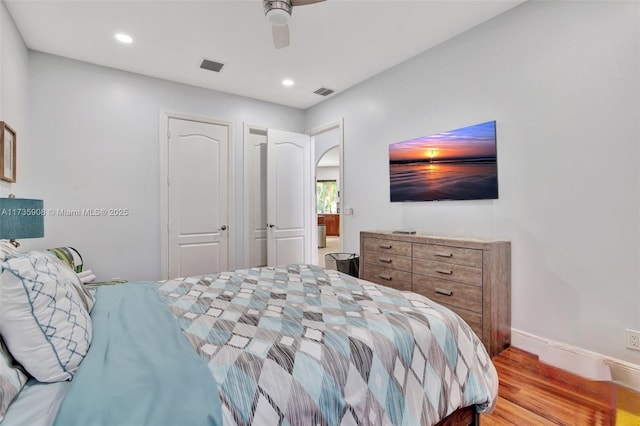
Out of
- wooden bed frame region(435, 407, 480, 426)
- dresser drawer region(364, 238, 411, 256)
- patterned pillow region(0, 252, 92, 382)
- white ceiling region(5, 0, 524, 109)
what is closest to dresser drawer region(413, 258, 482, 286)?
dresser drawer region(364, 238, 411, 256)

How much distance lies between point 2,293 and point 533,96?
3.14 m

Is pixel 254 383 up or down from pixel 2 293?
down

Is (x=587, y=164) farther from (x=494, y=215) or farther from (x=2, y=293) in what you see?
(x=2, y=293)

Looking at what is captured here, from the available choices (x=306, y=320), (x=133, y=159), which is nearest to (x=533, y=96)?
(x=306, y=320)

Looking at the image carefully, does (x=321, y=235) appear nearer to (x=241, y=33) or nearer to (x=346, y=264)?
(x=346, y=264)

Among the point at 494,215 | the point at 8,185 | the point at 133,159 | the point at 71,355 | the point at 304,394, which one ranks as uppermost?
the point at 133,159

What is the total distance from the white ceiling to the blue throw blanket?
7.79 feet

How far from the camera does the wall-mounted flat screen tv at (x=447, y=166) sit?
2636 millimetres

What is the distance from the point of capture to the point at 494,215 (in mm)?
2609

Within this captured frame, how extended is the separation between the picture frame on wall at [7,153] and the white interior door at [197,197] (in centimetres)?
142

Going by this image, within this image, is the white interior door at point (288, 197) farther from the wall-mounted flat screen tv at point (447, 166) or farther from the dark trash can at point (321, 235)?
the dark trash can at point (321, 235)

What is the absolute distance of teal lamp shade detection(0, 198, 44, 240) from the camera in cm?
162

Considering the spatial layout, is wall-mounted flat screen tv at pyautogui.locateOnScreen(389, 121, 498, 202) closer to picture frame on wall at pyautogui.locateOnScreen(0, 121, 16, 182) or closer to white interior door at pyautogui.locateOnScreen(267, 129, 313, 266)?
white interior door at pyautogui.locateOnScreen(267, 129, 313, 266)

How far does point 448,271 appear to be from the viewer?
2545 mm
